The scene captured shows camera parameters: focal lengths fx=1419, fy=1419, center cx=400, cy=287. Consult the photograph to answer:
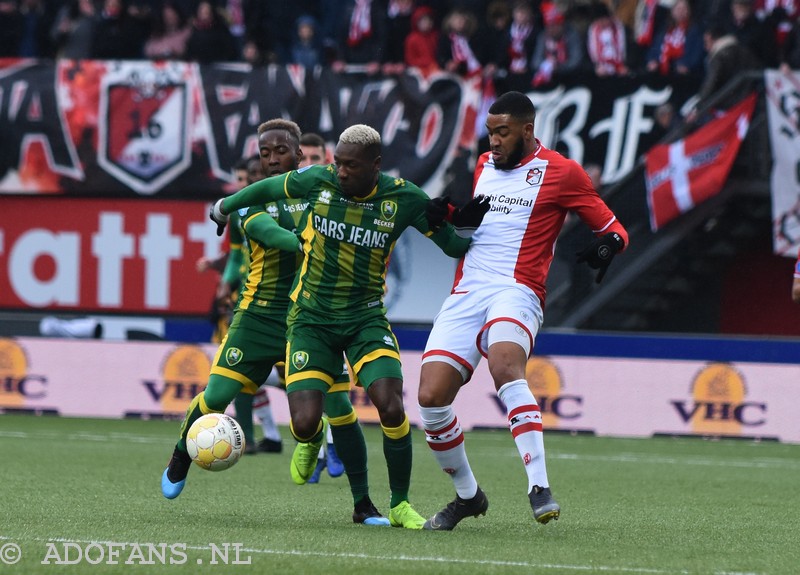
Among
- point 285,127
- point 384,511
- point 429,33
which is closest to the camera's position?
point 384,511

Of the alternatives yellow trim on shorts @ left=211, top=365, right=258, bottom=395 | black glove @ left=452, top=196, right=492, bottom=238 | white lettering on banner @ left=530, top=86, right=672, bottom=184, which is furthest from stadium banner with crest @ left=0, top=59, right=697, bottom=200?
black glove @ left=452, top=196, right=492, bottom=238

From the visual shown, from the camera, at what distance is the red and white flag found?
17.7 meters

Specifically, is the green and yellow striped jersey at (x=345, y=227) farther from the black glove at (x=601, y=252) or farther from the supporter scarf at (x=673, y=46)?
the supporter scarf at (x=673, y=46)

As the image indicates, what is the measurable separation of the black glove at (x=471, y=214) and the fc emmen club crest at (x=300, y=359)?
1019 mm

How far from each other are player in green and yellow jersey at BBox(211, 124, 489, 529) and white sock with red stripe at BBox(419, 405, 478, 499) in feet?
0.49

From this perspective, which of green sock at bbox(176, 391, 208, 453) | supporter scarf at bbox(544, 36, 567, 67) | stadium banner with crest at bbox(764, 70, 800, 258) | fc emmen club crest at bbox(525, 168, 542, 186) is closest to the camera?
fc emmen club crest at bbox(525, 168, 542, 186)

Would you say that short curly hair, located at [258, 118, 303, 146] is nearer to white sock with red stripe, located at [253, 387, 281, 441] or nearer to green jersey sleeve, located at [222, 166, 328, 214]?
green jersey sleeve, located at [222, 166, 328, 214]

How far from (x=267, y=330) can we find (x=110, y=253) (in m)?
13.6

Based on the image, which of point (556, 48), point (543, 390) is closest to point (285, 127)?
point (543, 390)

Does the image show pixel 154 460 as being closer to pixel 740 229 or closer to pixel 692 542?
pixel 692 542

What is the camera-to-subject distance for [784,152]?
57.7ft

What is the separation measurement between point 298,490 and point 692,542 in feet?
10.2

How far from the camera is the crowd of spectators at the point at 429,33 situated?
18.3 meters

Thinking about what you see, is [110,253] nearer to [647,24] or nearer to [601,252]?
[647,24]
